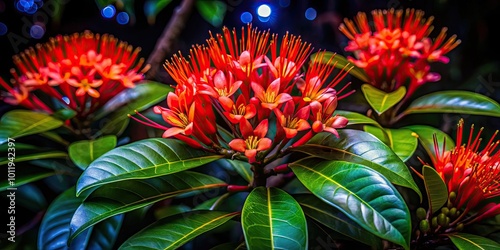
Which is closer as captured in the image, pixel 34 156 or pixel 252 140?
pixel 252 140

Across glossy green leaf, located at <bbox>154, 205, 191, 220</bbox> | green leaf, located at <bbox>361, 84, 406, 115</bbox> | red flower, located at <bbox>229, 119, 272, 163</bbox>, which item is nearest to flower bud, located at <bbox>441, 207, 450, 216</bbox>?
green leaf, located at <bbox>361, 84, 406, 115</bbox>

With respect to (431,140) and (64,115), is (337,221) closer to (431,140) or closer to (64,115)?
(431,140)

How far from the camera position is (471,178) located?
711 millimetres

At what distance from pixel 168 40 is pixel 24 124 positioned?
0.52m

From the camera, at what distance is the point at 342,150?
0.71m

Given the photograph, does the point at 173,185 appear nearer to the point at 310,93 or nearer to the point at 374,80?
the point at 310,93

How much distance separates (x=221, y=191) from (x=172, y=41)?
1.63ft

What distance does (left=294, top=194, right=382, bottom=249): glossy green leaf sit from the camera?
0.74 metres

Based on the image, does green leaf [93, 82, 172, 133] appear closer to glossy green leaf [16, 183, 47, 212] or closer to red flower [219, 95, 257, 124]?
glossy green leaf [16, 183, 47, 212]

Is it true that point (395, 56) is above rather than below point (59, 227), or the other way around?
above

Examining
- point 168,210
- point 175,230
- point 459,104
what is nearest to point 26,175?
point 168,210

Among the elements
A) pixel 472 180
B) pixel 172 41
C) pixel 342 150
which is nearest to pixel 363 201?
pixel 342 150

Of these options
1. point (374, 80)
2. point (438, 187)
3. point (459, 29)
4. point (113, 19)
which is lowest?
point (438, 187)

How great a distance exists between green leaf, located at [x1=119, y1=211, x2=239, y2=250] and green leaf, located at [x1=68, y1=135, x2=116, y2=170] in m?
0.23
